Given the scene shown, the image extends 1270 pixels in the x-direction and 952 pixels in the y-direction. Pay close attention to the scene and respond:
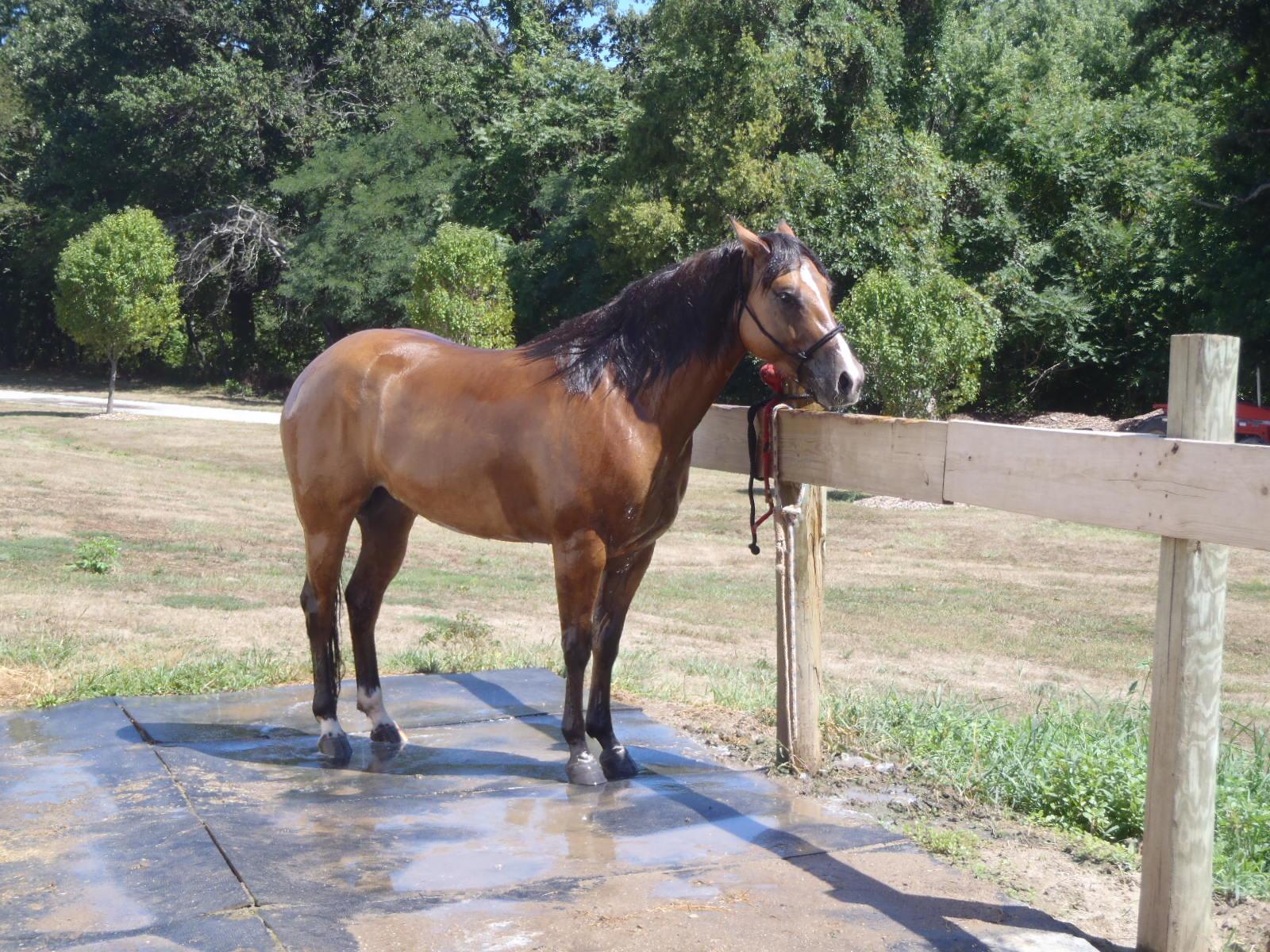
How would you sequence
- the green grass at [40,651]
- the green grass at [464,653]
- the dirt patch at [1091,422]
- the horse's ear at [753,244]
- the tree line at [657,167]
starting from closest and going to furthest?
the horse's ear at [753,244]
the green grass at [40,651]
the green grass at [464,653]
the dirt patch at [1091,422]
the tree line at [657,167]

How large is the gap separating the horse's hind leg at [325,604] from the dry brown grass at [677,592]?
1567 mm

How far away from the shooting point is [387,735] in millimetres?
4754

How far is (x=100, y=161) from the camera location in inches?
1526

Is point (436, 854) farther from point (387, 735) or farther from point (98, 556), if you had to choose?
point (98, 556)

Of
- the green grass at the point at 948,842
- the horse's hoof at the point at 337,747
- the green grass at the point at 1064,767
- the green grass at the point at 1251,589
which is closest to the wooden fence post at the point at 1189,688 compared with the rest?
the green grass at the point at 1064,767

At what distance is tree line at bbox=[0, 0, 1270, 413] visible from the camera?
23219 mm

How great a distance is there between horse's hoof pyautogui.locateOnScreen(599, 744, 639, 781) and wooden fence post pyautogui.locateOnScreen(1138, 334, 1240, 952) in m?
1.90

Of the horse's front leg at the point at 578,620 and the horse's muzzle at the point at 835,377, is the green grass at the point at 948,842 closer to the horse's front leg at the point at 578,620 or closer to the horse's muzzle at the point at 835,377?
the horse's front leg at the point at 578,620

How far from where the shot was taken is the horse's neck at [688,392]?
4.09 meters

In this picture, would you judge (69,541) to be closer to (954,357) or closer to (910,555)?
(910,555)

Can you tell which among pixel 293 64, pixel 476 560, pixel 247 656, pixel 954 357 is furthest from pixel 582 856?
pixel 293 64

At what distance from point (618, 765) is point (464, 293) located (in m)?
22.1

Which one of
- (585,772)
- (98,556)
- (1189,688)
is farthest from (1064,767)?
(98,556)

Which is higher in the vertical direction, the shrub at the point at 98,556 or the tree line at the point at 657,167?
the tree line at the point at 657,167
